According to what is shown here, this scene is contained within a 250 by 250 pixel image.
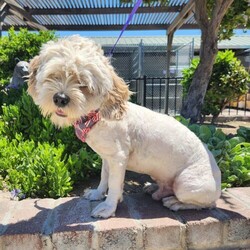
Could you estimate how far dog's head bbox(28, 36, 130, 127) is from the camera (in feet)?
5.03

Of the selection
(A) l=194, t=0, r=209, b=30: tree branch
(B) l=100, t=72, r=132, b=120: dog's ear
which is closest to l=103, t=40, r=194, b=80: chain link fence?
(A) l=194, t=0, r=209, b=30: tree branch

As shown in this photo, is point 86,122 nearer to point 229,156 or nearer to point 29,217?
point 29,217

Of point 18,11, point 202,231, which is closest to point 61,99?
point 202,231

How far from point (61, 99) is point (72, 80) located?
10 centimetres

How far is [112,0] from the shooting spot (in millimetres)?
6816

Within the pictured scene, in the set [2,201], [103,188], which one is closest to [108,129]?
[103,188]

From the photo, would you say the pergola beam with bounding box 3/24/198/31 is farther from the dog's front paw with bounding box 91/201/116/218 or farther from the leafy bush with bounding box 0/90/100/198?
the dog's front paw with bounding box 91/201/116/218

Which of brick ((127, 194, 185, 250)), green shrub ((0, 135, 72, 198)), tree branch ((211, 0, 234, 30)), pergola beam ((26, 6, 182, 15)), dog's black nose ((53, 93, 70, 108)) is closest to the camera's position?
dog's black nose ((53, 93, 70, 108))

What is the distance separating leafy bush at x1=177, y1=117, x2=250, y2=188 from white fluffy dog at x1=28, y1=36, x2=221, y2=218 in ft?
2.20

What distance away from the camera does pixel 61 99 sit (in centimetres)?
153

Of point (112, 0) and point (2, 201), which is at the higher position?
point (112, 0)

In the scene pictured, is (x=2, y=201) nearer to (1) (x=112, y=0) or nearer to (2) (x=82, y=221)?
(2) (x=82, y=221)

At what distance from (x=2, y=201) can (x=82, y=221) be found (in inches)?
26.6

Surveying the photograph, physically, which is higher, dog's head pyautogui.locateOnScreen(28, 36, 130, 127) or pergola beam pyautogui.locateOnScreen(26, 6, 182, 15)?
pergola beam pyautogui.locateOnScreen(26, 6, 182, 15)
